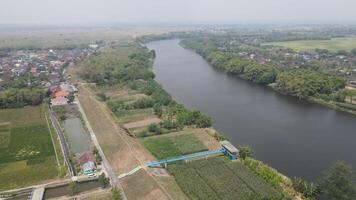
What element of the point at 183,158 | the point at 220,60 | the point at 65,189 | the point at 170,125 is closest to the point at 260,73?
the point at 220,60

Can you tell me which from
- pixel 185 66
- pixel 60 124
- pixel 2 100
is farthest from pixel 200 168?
pixel 185 66

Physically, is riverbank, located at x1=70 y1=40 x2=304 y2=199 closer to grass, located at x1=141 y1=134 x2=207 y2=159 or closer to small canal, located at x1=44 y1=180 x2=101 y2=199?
grass, located at x1=141 y1=134 x2=207 y2=159

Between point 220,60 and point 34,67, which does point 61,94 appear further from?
point 220,60

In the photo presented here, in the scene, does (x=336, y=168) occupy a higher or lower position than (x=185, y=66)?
higher

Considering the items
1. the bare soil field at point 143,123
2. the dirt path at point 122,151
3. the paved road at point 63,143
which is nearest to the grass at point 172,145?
the dirt path at point 122,151

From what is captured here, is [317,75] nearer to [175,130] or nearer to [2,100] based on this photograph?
[175,130]

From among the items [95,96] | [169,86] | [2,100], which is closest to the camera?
[2,100]

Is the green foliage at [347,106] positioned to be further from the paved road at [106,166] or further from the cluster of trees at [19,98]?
the cluster of trees at [19,98]
